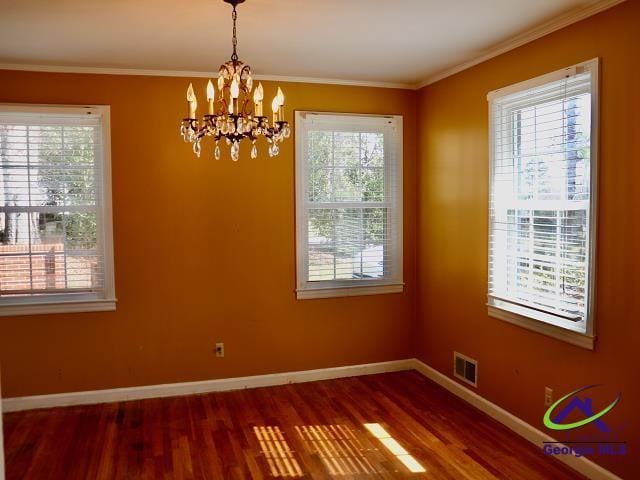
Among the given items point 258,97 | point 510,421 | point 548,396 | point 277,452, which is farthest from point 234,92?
point 510,421

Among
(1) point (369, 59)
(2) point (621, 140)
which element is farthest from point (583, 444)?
(1) point (369, 59)

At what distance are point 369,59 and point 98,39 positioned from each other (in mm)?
1779

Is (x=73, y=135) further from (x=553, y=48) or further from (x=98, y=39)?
(x=553, y=48)

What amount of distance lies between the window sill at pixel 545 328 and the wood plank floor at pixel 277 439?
2.33 feet

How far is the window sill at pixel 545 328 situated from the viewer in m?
2.92

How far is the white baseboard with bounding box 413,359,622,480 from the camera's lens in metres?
2.89

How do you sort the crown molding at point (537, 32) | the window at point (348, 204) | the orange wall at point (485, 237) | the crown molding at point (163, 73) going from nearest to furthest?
1. the orange wall at point (485, 237)
2. the crown molding at point (537, 32)
3. the crown molding at point (163, 73)
4. the window at point (348, 204)

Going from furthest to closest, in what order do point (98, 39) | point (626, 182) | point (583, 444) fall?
point (98, 39)
point (583, 444)
point (626, 182)

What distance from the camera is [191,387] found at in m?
4.25

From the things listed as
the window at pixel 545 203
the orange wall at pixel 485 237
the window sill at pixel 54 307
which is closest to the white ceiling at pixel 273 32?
the orange wall at pixel 485 237

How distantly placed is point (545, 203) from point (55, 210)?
11.0ft

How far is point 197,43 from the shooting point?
11.1ft

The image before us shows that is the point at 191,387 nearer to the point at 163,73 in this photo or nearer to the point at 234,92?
the point at 163,73

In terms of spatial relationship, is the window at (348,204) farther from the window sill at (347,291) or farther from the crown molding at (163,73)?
the crown molding at (163,73)
